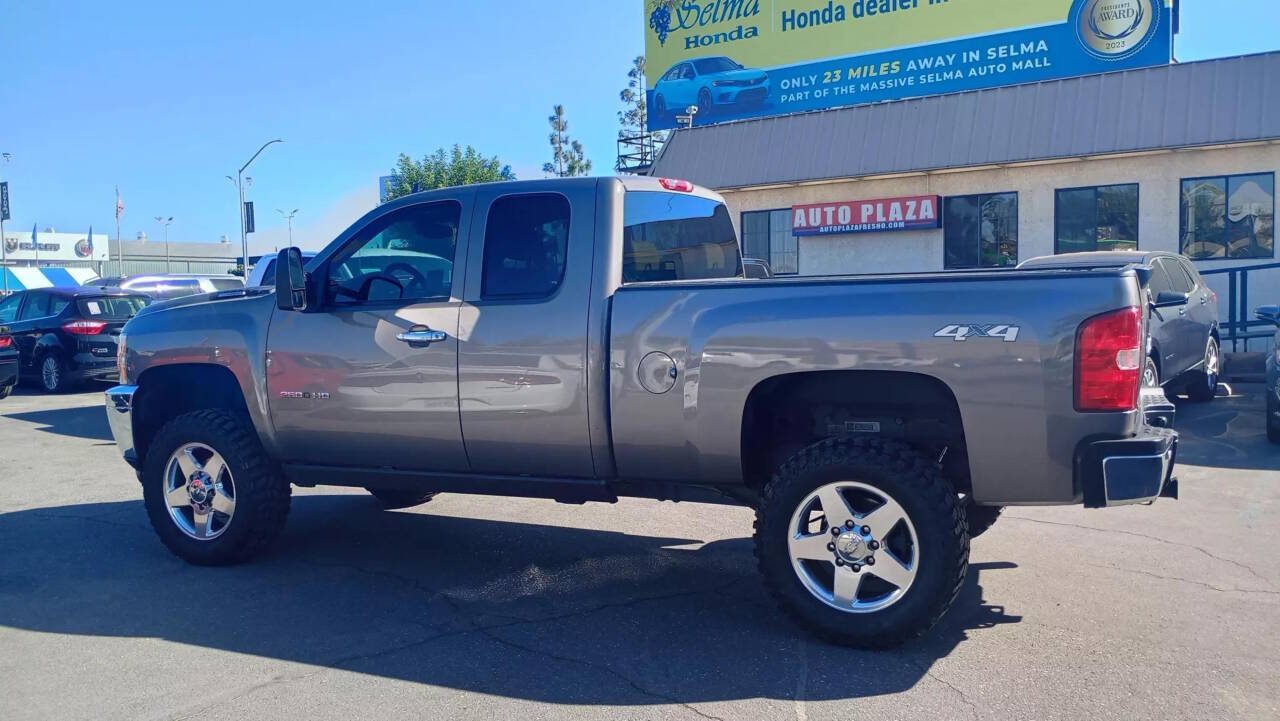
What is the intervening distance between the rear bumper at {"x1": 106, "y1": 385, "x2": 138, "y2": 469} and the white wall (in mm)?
17851

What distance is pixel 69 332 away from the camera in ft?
54.3

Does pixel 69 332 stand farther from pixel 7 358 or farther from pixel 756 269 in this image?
pixel 756 269

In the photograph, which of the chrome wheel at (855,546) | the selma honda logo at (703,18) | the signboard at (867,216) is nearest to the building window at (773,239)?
the signboard at (867,216)

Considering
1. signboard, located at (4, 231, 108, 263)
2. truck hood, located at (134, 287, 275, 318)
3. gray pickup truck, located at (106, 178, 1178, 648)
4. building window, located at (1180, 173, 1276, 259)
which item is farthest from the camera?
signboard, located at (4, 231, 108, 263)

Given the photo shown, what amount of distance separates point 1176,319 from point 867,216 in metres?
12.4

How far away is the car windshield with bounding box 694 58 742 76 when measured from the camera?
34250mm

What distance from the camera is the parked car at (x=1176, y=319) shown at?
10.2m

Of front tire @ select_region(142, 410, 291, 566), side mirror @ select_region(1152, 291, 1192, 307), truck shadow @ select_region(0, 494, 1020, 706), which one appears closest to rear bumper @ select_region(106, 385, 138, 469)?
front tire @ select_region(142, 410, 291, 566)

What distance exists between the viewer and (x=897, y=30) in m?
30.8

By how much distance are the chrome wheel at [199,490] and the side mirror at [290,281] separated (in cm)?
100

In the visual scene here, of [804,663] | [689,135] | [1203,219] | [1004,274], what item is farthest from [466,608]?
[689,135]

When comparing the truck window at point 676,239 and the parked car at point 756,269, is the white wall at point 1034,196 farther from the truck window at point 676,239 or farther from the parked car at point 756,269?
the truck window at point 676,239

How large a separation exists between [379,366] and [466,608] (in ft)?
4.38

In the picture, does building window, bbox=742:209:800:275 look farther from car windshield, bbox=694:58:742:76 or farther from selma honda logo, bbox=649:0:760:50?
selma honda logo, bbox=649:0:760:50
